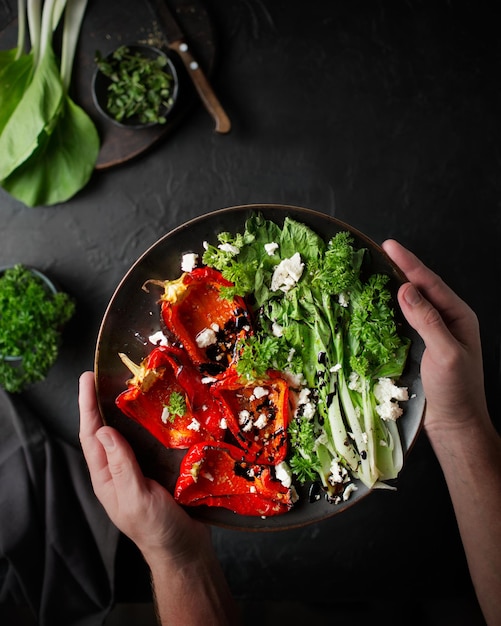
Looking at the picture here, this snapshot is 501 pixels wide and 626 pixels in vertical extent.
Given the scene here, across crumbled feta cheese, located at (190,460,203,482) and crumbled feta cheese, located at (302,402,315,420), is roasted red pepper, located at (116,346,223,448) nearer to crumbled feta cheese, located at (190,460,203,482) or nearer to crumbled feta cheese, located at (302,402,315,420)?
crumbled feta cheese, located at (190,460,203,482)

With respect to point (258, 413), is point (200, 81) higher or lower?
higher

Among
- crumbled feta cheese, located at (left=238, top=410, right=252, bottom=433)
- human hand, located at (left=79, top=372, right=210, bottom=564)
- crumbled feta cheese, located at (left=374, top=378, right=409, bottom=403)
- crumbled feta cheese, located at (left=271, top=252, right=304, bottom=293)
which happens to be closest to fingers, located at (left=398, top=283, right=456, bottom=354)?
crumbled feta cheese, located at (left=374, top=378, right=409, bottom=403)

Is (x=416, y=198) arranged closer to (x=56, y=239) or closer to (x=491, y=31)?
(x=491, y=31)

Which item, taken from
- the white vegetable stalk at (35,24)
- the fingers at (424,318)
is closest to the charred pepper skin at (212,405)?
the fingers at (424,318)

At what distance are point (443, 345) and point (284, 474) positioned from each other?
23.6 inches

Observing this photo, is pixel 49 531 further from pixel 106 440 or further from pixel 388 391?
pixel 388 391

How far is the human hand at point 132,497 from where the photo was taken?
5.72ft

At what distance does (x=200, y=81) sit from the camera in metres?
2.25

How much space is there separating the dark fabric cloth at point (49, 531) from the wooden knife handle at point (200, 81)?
4.37 feet

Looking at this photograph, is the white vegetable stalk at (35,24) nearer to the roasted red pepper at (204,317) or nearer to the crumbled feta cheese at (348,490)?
the roasted red pepper at (204,317)

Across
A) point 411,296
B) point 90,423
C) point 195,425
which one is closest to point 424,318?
point 411,296

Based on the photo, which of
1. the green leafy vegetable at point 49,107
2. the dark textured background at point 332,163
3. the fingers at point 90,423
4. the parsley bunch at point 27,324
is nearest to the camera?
the fingers at point 90,423

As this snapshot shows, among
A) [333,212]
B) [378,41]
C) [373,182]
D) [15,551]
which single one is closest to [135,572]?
[15,551]

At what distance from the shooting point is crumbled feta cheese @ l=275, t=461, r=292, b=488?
70.2 inches
